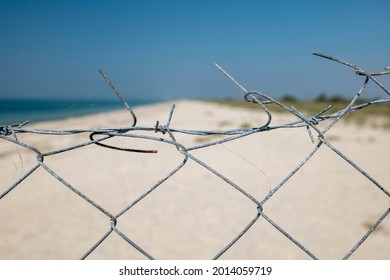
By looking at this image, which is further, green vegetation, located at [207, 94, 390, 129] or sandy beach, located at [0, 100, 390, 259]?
sandy beach, located at [0, 100, 390, 259]

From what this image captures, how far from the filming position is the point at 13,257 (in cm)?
290

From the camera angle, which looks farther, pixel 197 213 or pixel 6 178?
pixel 6 178

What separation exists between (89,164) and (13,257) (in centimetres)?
380

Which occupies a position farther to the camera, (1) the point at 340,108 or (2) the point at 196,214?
(1) the point at 340,108

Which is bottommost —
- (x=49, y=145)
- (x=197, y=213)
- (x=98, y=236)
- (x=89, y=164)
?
(x=98, y=236)

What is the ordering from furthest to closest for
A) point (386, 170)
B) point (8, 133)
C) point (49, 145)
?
1. point (49, 145)
2. point (386, 170)
3. point (8, 133)

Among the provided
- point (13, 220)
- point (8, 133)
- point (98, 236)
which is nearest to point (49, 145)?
point (13, 220)

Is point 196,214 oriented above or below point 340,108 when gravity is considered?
below

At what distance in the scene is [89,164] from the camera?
6617mm

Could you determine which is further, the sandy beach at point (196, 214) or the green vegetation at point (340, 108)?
the sandy beach at point (196, 214)
